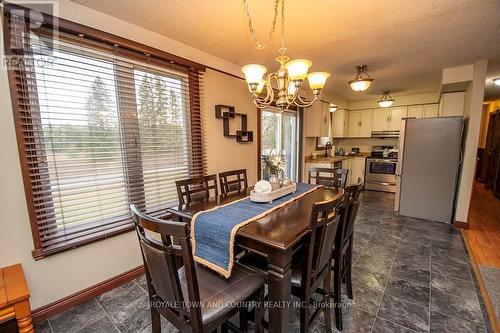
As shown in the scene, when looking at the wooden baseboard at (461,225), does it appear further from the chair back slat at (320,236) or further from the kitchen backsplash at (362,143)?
the chair back slat at (320,236)

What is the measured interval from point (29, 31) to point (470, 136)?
5.04 m

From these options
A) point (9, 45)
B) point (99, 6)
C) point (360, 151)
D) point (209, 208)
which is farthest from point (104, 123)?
point (360, 151)

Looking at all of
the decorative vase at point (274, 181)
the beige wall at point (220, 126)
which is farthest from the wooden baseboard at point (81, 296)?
the decorative vase at point (274, 181)

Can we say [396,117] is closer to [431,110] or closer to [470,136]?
[431,110]

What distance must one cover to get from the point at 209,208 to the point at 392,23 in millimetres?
2349

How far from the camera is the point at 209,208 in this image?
1.77m

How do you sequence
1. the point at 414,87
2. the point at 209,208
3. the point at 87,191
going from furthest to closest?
the point at 414,87
the point at 87,191
the point at 209,208

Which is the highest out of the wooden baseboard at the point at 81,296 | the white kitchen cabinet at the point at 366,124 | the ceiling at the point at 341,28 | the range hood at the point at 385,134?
the ceiling at the point at 341,28

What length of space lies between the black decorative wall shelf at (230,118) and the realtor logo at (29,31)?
1.65m

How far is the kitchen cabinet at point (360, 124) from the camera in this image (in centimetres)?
600

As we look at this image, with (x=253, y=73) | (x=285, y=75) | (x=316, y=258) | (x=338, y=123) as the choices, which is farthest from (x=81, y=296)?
(x=338, y=123)

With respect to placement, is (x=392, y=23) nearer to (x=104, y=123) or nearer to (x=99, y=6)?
(x=99, y=6)

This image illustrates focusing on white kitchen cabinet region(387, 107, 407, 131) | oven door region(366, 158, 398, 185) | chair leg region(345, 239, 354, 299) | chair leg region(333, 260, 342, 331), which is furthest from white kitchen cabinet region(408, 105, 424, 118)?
chair leg region(333, 260, 342, 331)

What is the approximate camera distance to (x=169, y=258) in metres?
0.99
